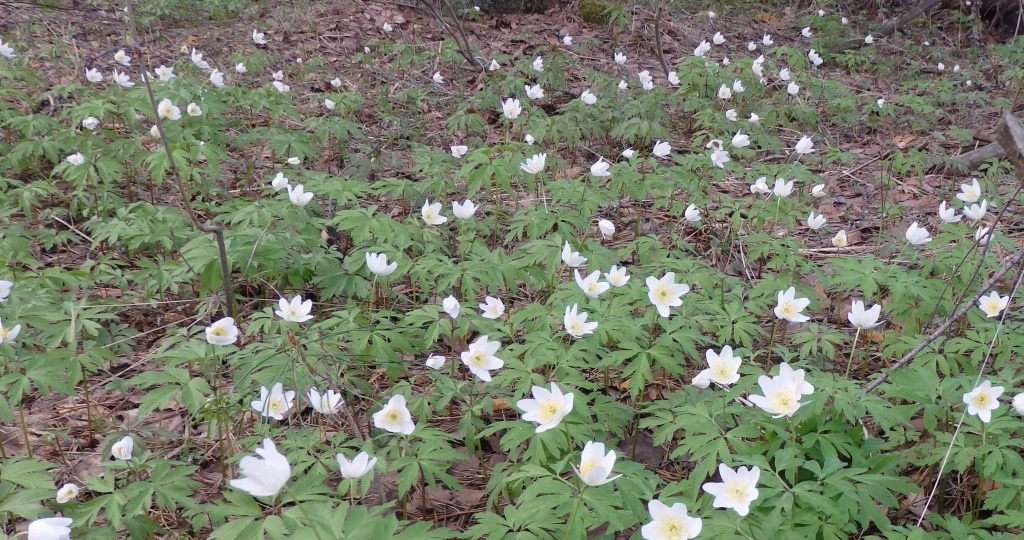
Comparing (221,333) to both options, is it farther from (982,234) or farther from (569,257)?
(982,234)

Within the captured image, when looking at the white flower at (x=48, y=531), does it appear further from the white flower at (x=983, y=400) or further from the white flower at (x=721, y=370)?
the white flower at (x=983, y=400)

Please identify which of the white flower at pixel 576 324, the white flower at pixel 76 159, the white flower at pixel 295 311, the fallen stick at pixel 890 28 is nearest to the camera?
the white flower at pixel 576 324

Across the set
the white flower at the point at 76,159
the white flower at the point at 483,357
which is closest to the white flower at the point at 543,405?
the white flower at the point at 483,357

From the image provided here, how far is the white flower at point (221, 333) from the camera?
2.40 m

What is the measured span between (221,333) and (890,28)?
10.2m

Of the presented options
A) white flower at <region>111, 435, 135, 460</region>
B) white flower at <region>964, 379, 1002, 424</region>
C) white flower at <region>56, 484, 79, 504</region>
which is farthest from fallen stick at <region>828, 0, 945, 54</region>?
white flower at <region>56, 484, 79, 504</region>

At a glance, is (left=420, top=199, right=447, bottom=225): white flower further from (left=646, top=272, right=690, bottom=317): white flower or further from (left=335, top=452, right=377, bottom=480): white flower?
(left=335, top=452, right=377, bottom=480): white flower

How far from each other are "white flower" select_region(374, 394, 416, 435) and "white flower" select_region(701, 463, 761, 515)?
962 millimetres

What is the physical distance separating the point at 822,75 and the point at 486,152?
5765 millimetres

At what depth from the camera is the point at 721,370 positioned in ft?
7.65

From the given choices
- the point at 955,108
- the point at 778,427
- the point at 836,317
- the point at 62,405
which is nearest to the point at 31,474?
the point at 62,405

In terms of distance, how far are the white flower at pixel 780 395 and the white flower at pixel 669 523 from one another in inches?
18.8

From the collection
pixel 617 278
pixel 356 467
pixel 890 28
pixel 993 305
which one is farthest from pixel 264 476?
pixel 890 28

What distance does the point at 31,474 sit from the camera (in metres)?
1.99
